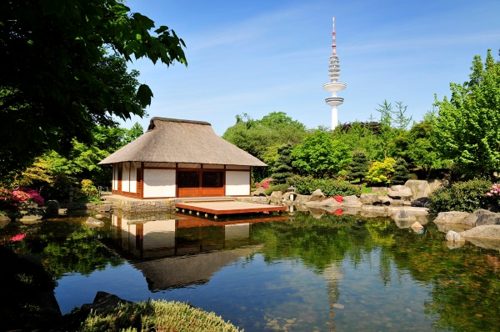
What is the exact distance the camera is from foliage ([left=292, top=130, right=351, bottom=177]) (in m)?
29.6

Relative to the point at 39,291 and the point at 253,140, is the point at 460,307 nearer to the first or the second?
the point at 39,291

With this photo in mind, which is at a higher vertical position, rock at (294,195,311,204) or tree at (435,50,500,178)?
tree at (435,50,500,178)

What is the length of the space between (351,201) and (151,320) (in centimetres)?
2180

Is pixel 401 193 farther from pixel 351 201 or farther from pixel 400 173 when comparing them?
pixel 351 201

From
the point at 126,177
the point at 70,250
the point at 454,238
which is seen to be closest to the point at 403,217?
the point at 454,238

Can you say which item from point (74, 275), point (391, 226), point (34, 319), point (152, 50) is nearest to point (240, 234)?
point (74, 275)

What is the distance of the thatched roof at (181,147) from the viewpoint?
21172mm

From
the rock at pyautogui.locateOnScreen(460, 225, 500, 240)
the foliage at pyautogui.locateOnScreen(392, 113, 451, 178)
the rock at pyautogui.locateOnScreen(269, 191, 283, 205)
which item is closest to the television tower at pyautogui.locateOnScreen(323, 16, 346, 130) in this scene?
the foliage at pyautogui.locateOnScreen(392, 113, 451, 178)

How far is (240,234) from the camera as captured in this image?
12750 millimetres

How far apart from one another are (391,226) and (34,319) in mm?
14363

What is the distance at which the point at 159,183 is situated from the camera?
843 inches

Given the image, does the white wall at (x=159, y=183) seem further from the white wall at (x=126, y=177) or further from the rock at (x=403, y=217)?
the rock at (x=403, y=217)

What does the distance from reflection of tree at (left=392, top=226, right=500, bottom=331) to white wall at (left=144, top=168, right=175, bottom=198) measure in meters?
14.4

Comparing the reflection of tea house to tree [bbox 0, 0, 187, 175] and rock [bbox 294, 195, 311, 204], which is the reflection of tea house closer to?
rock [bbox 294, 195, 311, 204]
